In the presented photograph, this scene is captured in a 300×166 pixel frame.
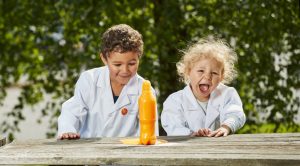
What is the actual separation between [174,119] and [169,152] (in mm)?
927

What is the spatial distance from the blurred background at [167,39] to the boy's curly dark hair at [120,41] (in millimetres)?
1474

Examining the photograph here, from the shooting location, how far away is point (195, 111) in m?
3.65

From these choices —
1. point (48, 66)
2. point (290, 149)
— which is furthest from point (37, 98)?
point (290, 149)

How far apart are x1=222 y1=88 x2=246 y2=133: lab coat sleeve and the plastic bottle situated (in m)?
0.56

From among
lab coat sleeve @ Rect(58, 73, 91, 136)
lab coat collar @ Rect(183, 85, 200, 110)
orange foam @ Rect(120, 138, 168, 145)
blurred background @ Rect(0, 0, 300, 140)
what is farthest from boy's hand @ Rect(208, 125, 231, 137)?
blurred background @ Rect(0, 0, 300, 140)

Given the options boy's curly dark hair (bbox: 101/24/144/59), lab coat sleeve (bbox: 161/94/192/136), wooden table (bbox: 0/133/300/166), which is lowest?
wooden table (bbox: 0/133/300/166)

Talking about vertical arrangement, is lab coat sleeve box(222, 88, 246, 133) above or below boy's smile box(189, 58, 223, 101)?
below

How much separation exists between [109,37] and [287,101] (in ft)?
7.66

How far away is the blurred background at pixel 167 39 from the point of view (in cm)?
513

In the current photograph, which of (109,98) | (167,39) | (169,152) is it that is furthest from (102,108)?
(167,39)

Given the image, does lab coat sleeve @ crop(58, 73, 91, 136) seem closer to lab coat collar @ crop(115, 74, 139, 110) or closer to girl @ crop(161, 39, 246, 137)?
lab coat collar @ crop(115, 74, 139, 110)

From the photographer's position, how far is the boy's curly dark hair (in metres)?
3.40

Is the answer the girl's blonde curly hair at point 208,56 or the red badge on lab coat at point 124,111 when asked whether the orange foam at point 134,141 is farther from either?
the girl's blonde curly hair at point 208,56

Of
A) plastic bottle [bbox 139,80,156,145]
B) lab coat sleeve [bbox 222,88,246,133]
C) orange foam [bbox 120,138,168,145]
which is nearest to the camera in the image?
plastic bottle [bbox 139,80,156,145]
